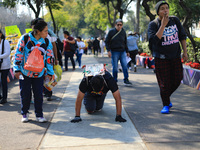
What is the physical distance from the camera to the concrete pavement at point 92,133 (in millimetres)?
3715

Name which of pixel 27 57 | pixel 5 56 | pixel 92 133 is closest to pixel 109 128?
pixel 92 133

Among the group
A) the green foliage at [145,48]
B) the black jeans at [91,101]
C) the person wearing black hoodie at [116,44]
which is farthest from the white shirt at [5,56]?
the green foliage at [145,48]

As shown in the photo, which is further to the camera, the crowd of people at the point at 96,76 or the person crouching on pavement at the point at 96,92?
the crowd of people at the point at 96,76

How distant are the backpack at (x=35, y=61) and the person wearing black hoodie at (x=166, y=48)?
80.3 inches

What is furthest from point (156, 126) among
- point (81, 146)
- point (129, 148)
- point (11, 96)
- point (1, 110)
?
point (11, 96)

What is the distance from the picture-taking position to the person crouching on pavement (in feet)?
14.6

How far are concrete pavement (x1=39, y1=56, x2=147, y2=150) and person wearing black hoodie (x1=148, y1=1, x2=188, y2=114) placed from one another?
39.3 inches

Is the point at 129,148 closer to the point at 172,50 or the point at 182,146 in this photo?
the point at 182,146

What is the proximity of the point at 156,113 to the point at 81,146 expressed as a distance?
2.12 metres

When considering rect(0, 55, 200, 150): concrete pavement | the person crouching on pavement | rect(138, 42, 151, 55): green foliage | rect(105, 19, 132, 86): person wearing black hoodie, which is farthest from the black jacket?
rect(138, 42, 151, 55): green foliage

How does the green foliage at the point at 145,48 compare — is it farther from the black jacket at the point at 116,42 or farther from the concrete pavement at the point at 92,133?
the concrete pavement at the point at 92,133

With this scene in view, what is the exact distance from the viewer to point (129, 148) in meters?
3.58

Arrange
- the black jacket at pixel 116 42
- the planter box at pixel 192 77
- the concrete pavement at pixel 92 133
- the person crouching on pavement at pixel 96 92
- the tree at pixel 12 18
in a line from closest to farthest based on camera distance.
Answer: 1. the concrete pavement at pixel 92 133
2. the person crouching on pavement at pixel 96 92
3. the planter box at pixel 192 77
4. the black jacket at pixel 116 42
5. the tree at pixel 12 18

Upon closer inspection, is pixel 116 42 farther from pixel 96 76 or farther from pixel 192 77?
pixel 96 76
